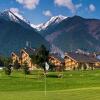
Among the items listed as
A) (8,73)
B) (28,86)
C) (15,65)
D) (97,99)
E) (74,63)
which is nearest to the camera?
(97,99)

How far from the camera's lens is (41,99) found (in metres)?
40.2

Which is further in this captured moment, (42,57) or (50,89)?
(42,57)

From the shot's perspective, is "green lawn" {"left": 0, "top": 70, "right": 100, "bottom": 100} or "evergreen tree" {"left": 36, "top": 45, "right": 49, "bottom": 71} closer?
"green lawn" {"left": 0, "top": 70, "right": 100, "bottom": 100}

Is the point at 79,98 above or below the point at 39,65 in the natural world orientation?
below

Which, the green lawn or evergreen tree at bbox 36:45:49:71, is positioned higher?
evergreen tree at bbox 36:45:49:71

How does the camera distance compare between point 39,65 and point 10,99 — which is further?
point 39,65

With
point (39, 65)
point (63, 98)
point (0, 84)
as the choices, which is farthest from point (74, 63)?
point (63, 98)

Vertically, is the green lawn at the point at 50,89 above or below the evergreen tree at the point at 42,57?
below

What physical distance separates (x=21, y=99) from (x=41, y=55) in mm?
71107

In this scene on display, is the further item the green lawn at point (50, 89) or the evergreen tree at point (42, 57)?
the evergreen tree at point (42, 57)

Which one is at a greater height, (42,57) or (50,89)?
(42,57)

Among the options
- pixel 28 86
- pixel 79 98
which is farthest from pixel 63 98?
pixel 28 86

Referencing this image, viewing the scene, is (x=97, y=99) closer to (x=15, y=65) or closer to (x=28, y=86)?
(x=28, y=86)

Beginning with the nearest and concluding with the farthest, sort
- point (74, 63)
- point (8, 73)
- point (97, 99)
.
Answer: point (97, 99), point (8, 73), point (74, 63)
